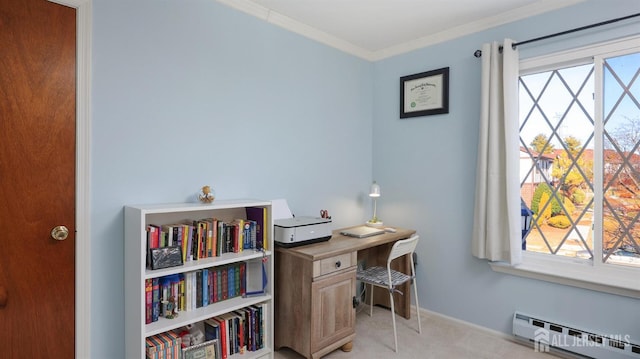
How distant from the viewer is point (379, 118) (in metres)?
3.24

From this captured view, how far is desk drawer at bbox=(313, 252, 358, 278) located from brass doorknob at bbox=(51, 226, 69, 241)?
4.19ft

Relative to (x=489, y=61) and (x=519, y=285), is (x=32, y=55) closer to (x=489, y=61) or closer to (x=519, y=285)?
(x=489, y=61)

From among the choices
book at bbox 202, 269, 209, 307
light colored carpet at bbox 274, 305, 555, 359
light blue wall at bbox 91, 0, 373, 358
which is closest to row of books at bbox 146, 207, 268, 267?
book at bbox 202, 269, 209, 307

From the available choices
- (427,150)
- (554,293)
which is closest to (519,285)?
(554,293)

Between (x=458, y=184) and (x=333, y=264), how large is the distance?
4.17 feet

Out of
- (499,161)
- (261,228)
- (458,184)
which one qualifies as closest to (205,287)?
(261,228)

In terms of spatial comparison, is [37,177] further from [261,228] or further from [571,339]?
[571,339]

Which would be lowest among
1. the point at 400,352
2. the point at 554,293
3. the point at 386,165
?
the point at 400,352

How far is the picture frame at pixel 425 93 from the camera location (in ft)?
9.08

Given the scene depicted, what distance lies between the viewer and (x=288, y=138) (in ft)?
8.46

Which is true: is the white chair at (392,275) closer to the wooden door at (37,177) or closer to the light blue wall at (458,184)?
the light blue wall at (458,184)

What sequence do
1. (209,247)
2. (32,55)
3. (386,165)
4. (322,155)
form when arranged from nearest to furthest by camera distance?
(32,55)
(209,247)
(322,155)
(386,165)

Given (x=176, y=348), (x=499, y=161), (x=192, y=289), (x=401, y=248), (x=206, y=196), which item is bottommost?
(x=176, y=348)

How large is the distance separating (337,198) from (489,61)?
1.57 m
